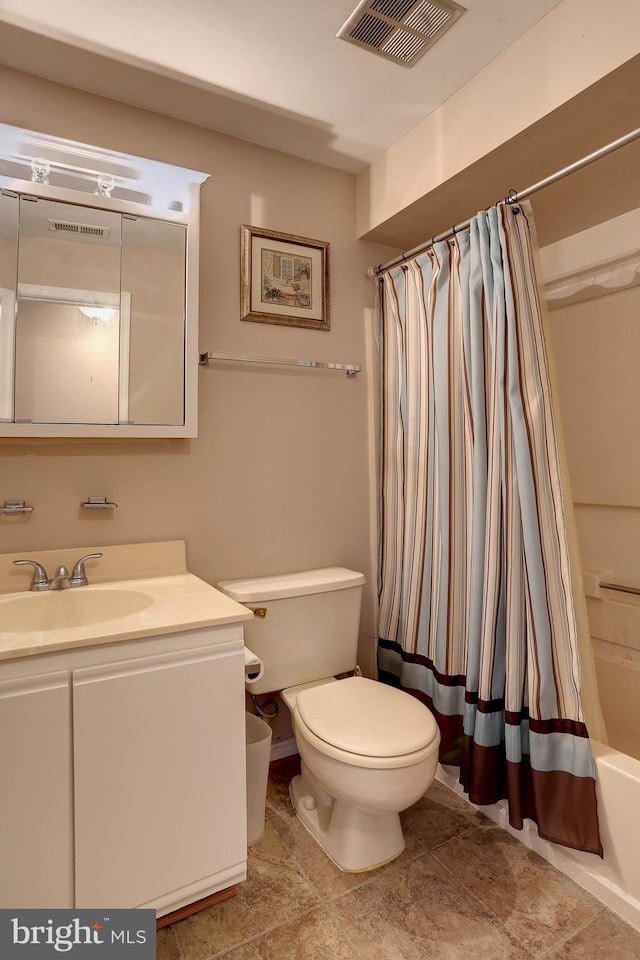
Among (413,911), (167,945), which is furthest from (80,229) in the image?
(413,911)

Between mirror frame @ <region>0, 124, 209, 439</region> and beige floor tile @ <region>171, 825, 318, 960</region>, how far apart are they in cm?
137

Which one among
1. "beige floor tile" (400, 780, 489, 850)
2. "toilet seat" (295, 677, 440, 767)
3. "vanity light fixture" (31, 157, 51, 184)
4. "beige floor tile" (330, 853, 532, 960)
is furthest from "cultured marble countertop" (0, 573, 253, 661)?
"vanity light fixture" (31, 157, 51, 184)

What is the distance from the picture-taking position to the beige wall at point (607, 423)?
2.09 metres

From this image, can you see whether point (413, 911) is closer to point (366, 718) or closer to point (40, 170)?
point (366, 718)

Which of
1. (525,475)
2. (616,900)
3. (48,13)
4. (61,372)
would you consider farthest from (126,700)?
(48,13)

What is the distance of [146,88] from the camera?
68.2 inches

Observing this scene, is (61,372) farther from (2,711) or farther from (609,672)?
(609,672)

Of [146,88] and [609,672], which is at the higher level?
[146,88]

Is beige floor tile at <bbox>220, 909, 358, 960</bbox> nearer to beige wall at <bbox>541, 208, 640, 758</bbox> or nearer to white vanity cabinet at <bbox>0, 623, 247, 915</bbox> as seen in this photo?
white vanity cabinet at <bbox>0, 623, 247, 915</bbox>

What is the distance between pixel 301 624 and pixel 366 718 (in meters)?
0.43

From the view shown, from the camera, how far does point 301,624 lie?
1926mm

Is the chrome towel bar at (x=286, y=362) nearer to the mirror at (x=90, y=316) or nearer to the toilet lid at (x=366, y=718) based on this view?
the mirror at (x=90, y=316)

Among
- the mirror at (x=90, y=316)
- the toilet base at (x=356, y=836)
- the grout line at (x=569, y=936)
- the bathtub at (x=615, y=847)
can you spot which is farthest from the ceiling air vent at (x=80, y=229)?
the grout line at (x=569, y=936)

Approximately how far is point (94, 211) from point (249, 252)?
553 mm
